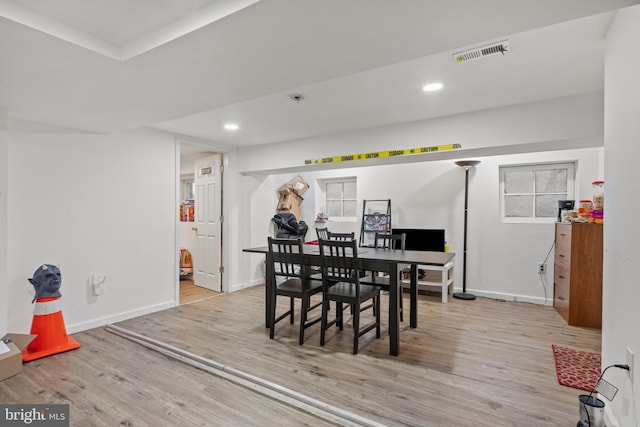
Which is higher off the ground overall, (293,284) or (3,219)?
(3,219)

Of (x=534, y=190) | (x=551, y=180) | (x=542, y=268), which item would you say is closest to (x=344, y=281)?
(x=542, y=268)

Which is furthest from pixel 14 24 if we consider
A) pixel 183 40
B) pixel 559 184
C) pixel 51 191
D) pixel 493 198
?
pixel 559 184

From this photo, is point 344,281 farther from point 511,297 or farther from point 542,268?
point 542,268

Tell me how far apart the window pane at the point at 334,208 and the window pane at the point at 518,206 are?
267 cm

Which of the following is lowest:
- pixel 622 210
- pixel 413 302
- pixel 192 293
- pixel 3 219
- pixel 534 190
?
pixel 192 293

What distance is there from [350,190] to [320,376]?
389 cm

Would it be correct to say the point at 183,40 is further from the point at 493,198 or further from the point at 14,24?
the point at 493,198

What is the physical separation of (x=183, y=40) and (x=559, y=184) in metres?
4.70

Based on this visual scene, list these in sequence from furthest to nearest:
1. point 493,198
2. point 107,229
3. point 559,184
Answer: point 493,198, point 559,184, point 107,229

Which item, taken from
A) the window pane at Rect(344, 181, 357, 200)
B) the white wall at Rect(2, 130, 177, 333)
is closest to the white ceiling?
the white wall at Rect(2, 130, 177, 333)

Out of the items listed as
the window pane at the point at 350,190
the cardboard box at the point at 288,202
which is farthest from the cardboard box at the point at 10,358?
the window pane at the point at 350,190

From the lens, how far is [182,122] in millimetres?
3715

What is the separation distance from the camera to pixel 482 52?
Result: 6.89ft

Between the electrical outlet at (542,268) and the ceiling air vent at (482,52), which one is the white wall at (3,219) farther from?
the electrical outlet at (542,268)
